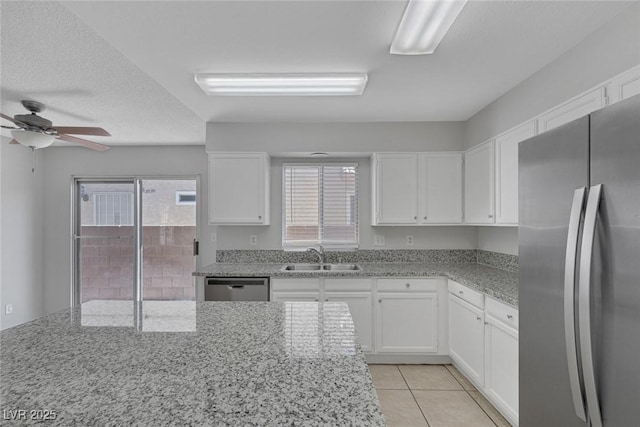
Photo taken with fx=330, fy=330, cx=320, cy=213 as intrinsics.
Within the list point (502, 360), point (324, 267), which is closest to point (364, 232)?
point (324, 267)

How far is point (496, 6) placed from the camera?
1665 mm

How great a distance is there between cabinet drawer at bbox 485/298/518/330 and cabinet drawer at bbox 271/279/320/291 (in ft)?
4.78

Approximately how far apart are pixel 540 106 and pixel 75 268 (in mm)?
6123

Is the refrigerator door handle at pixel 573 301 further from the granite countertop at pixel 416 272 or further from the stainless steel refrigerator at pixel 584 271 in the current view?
the granite countertop at pixel 416 272

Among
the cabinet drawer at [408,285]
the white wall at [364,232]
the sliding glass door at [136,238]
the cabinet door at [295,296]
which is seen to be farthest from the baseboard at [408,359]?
the sliding glass door at [136,238]

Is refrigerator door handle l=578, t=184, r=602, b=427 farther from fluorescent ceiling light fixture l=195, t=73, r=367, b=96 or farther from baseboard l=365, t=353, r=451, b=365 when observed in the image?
baseboard l=365, t=353, r=451, b=365

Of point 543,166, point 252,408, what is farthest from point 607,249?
point 252,408

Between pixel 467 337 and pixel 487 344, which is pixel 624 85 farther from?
pixel 467 337

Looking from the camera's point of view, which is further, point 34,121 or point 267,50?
point 34,121

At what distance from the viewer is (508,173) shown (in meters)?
2.64

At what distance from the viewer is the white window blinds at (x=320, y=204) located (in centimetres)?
391

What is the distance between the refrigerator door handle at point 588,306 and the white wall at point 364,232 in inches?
105

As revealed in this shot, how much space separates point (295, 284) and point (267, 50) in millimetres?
2005

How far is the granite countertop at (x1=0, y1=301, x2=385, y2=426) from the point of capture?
29.3 inches
